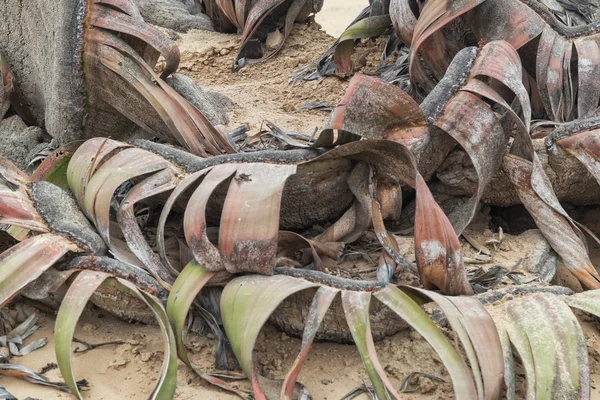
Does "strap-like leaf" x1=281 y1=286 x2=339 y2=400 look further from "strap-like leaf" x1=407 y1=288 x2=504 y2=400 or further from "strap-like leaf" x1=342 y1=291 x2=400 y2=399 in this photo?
"strap-like leaf" x1=407 y1=288 x2=504 y2=400

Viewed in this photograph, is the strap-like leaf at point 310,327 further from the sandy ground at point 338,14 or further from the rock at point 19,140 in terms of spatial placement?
the sandy ground at point 338,14

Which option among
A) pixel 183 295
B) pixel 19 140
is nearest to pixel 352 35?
pixel 19 140

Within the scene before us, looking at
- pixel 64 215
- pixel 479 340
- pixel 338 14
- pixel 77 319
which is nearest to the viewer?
pixel 479 340

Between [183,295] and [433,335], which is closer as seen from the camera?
[433,335]

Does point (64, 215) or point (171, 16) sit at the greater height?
point (171, 16)

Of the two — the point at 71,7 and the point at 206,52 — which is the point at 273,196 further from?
the point at 206,52

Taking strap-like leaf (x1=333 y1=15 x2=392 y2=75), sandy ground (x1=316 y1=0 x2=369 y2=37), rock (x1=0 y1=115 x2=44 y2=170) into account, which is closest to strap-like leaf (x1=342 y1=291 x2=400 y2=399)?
rock (x1=0 y1=115 x2=44 y2=170)

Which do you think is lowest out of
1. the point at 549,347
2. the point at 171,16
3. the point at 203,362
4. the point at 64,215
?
the point at 203,362

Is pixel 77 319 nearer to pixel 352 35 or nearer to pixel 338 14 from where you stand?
pixel 352 35

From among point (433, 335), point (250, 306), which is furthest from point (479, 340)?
point (250, 306)

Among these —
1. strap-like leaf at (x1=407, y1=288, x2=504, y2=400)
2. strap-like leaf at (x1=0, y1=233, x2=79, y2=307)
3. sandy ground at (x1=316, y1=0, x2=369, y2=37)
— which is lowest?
sandy ground at (x1=316, y1=0, x2=369, y2=37)

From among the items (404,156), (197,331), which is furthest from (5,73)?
(404,156)

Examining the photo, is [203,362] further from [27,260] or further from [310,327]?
[27,260]

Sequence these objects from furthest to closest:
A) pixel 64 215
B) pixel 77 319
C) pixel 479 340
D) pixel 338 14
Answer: pixel 338 14 < pixel 64 215 < pixel 77 319 < pixel 479 340
